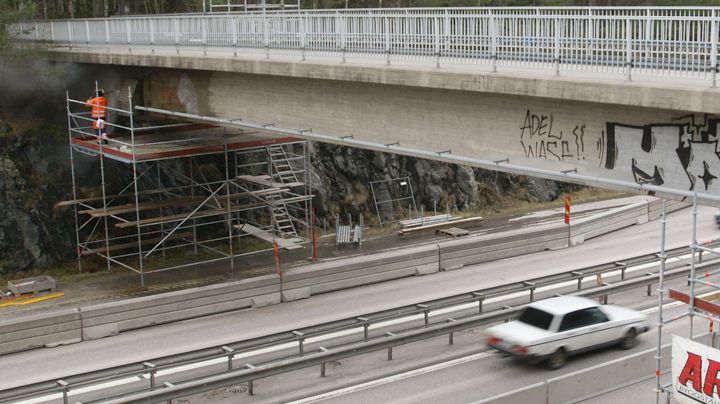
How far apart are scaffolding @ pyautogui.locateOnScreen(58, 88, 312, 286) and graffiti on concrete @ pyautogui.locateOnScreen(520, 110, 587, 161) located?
34.1 ft

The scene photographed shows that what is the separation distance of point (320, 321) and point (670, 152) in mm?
9985

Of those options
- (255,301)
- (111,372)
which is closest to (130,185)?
(255,301)

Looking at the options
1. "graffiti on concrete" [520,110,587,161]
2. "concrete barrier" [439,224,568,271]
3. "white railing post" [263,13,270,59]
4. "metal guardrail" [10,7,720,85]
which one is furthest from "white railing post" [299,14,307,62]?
"concrete barrier" [439,224,568,271]

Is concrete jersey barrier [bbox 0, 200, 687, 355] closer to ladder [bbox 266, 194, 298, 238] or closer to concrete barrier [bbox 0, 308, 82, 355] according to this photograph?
concrete barrier [bbox 0, 308, 82, 355]

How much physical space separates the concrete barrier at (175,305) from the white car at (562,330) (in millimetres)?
7068

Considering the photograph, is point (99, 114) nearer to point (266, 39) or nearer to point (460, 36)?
point (266, 39)

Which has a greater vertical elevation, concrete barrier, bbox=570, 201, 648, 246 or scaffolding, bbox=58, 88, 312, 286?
scaffolding, bbox=58, 88, 312, 286

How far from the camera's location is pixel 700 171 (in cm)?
1325

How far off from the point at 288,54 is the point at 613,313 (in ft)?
31.2

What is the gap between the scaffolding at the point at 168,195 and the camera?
989 inches

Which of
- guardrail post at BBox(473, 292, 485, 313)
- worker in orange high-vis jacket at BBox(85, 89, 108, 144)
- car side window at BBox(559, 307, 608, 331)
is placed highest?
worker in orange high-vis jacket at BBox(85, 89, 108, 144)

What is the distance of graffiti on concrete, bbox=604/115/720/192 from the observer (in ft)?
42.8

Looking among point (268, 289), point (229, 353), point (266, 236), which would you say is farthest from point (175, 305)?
point (266, 236)

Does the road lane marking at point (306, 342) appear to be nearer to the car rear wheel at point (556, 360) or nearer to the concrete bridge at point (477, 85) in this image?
the car rear wheel at point (556, 360)
